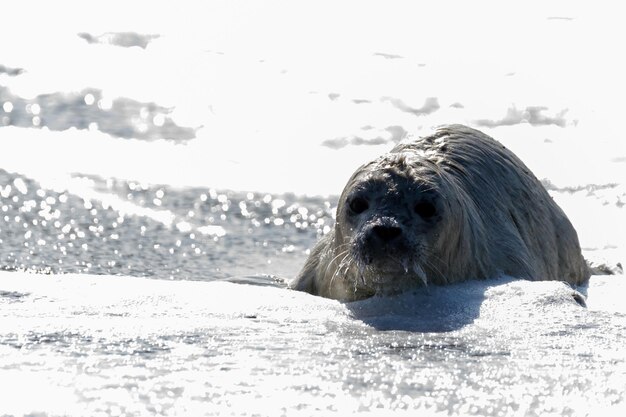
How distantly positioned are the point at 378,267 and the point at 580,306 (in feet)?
3.29

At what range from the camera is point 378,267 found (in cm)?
656

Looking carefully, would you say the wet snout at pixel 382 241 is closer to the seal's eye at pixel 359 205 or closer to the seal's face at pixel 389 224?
the seal's face at pixel 389 224

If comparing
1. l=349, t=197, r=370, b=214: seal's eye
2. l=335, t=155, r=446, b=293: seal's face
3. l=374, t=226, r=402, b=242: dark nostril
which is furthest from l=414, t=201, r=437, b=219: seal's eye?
l=374, t=226, r=402, b=242: dark nostril

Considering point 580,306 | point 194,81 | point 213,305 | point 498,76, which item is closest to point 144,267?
point 213,305

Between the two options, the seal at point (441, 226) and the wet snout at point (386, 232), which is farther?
the seal at point (441, 226)

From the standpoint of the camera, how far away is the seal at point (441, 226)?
22.0 feet

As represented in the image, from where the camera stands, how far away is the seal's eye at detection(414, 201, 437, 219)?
698 centimetres

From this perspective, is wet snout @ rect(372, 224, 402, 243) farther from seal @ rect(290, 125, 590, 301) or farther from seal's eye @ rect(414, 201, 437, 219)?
seal's eye @ rect(414, 201, 437, 219)

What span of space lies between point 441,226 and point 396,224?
1.44 feet

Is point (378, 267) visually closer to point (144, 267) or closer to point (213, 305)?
point (213, 305)

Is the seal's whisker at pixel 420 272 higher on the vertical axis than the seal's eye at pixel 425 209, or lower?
lower

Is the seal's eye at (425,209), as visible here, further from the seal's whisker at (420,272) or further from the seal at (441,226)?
the seal's whisker at (420,272)

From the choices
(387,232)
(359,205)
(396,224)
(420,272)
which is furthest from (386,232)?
(359,205)

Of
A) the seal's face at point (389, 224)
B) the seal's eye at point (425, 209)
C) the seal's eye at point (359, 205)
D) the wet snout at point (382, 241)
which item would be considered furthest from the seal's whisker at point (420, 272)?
the seal's eye at point (359, 205)
